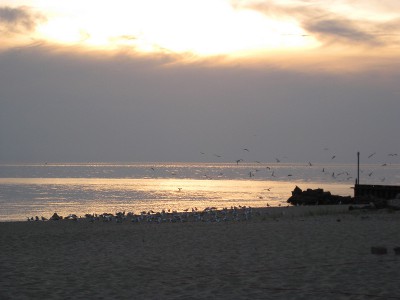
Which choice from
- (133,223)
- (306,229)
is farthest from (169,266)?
(133,223)

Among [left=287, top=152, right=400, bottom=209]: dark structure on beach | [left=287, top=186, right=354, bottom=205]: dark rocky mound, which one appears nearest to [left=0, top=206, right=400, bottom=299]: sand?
[left=287, top=152, right=400, bottom=209]: dark structure on beach

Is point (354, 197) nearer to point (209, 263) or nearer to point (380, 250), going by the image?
point (380, 250)

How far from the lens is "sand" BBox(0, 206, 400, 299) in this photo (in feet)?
38.4

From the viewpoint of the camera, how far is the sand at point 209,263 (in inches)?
460

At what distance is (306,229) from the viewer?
21.9 m

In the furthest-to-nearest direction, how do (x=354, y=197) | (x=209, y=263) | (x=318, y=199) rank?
1. (x=318, y=199)
2. (x=354, y=197)
3. (x=209, y=263)

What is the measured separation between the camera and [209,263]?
15.1 m

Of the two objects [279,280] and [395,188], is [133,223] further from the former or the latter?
[395,188]

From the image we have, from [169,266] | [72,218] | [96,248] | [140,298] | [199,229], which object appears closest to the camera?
[140,298]

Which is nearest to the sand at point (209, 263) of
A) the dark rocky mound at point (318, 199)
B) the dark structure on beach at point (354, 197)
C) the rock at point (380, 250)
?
the rock at point (380, 250)

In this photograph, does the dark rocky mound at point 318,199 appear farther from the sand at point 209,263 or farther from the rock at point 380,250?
the rock at point 380,250

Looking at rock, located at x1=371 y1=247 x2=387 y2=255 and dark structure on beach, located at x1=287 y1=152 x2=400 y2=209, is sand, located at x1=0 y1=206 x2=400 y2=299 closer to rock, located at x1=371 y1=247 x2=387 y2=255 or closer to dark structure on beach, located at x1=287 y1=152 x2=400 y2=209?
rock, located at x1=371 y1=247 x2=387 y2=255

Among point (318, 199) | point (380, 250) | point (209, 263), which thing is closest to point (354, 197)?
point (318, 199)

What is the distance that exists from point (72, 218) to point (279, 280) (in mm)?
22700
